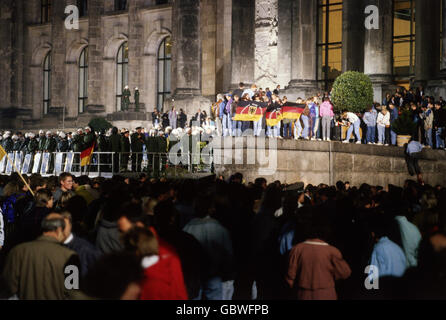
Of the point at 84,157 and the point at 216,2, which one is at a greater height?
the point at 216,2

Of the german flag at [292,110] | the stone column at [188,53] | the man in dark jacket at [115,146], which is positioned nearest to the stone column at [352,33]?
the stone column at [188,53]

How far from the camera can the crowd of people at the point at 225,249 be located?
579cm

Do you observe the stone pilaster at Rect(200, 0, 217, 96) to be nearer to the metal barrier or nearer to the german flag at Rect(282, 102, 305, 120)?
the metal barrier

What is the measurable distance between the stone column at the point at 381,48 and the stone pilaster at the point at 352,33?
26.4 inches

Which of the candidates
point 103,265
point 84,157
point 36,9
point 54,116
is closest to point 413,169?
point 84,157

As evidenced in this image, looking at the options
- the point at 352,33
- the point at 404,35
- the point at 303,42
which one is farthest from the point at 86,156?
the point at 404,35

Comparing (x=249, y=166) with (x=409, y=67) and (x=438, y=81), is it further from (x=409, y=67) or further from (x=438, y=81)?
(x=409, y=67)

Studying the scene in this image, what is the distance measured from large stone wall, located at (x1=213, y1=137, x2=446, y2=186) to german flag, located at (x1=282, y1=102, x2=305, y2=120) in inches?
36.7

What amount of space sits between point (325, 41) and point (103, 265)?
3054 centimetres

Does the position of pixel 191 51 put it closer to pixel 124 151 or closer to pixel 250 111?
pixel 124 151

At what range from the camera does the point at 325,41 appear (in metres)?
33.8

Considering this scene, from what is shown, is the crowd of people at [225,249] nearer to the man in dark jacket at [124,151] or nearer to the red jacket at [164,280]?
the red jacket at [164,280]

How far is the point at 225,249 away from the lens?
769 cm

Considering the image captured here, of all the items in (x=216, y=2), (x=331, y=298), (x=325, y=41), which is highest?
(x=216, y=2)
